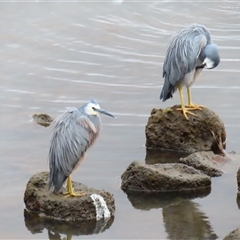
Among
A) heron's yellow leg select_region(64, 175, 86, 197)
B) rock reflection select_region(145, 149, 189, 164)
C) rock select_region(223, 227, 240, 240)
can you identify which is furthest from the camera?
rock reflection select_region(145, 149, 189, 164)

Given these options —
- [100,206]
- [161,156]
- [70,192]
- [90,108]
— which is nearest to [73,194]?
[70,192]

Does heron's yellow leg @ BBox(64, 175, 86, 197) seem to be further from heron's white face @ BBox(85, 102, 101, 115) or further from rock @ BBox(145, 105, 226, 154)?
rock @ BBox(145, 105, 226, 154)

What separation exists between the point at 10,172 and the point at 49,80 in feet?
13.8

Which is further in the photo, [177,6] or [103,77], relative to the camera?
[177,6]

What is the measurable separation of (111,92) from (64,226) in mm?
4849

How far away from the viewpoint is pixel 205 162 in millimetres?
9984

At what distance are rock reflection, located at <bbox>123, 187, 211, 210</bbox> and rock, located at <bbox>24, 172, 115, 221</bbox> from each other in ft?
1.57

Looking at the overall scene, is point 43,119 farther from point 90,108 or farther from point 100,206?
point 100,206

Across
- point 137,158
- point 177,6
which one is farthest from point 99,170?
point 177,6

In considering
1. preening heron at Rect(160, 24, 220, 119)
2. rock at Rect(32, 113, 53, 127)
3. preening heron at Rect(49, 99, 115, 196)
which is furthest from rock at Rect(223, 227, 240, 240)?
rock at Rect(32, 113, 53, 127)

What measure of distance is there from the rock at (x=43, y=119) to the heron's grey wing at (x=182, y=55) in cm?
192

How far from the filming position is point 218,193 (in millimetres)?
9383

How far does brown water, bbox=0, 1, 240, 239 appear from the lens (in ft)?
28.6

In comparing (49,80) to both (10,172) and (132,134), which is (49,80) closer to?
(132,134)
